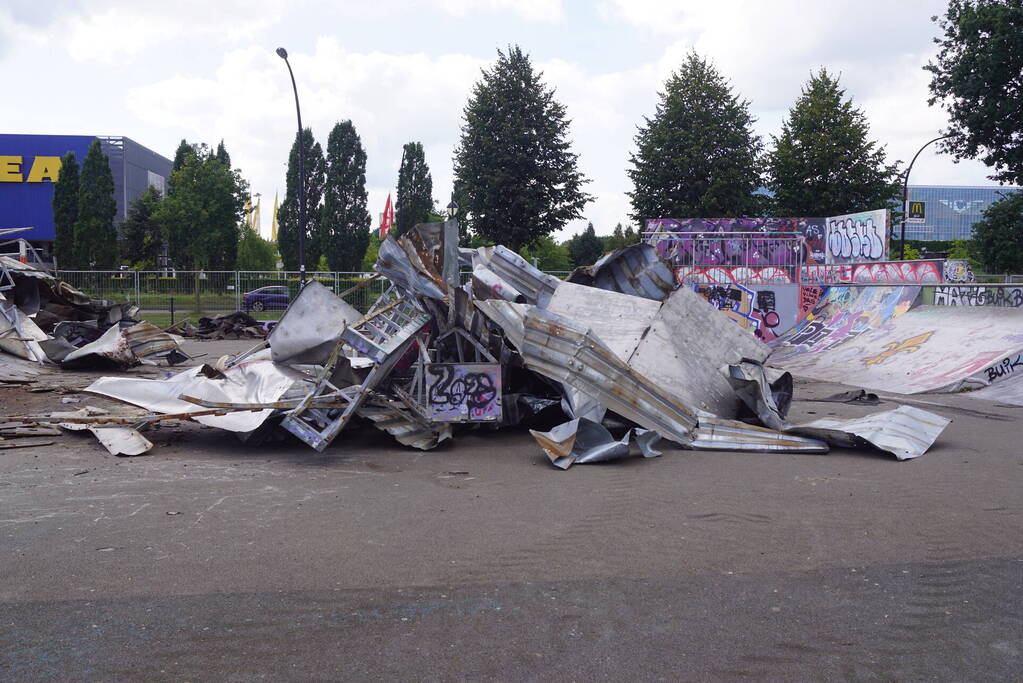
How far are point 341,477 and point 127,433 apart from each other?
280 cm

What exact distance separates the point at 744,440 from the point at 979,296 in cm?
977

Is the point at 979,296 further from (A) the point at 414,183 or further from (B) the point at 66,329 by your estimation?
(A) the point at 414,183

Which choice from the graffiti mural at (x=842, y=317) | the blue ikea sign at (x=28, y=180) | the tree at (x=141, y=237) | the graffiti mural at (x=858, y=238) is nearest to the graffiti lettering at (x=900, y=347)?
the graffiti mural at (x=842, y=317)

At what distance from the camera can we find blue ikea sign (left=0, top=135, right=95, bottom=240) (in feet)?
175

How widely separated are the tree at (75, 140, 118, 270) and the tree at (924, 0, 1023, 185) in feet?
141

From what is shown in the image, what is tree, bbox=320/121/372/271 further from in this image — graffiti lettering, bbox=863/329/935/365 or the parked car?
graffiti lettering, bbox=863/329/935/365

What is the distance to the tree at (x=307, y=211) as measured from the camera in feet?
188

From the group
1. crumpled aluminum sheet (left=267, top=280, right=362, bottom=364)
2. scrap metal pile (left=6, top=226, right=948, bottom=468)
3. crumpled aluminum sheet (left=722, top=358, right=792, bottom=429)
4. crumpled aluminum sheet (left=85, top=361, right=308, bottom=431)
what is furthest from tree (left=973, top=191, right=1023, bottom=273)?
crumpled aluminum sheet (left=85, top=361, right=308, bottom=431)

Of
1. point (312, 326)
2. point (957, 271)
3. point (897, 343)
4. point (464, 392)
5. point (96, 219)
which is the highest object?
point (96, 219)

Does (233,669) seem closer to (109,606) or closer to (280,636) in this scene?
(280,636)

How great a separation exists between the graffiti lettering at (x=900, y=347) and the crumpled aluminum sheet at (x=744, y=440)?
8369 mm

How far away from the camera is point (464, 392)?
895 centimetres

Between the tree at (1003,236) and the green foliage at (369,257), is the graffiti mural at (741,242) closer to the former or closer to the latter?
the tree at (1003,236)

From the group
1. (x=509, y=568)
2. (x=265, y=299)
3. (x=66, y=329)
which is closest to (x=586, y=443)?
(x=509, y=568)
